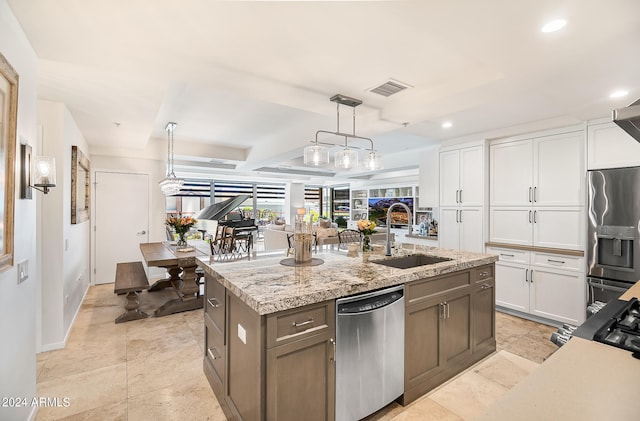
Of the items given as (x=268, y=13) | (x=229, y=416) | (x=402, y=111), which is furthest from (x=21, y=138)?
(x=402, y=111)

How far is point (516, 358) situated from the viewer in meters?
2.81

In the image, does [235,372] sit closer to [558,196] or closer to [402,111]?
[402,111]

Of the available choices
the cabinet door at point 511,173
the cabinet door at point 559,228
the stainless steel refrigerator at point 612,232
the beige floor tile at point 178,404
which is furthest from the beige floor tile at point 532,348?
the beige floor tile at point 178,404

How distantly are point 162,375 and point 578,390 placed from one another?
2792 millimetres

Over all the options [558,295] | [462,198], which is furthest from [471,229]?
[558,295]

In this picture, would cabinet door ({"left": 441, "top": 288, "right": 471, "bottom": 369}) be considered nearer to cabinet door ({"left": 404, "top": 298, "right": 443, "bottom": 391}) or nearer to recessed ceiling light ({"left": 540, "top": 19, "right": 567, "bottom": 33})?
cabinet door ({"left": 404, "top": 298, "right": 443, "bottom": 391})

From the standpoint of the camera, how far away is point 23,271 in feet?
5.91

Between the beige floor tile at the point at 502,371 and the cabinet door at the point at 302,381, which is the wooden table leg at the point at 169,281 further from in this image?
the beige floor tile at the point at 502,371

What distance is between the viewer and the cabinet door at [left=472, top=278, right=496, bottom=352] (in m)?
2.62

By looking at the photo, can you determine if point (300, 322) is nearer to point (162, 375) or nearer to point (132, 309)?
point (162, 375)

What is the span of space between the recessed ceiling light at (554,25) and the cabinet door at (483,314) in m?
1.91

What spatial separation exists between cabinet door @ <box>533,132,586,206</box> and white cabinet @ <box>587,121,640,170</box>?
0.10 metres

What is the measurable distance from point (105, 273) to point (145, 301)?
5.17ft

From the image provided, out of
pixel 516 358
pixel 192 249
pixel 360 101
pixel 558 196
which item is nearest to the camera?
pixel 516 358
